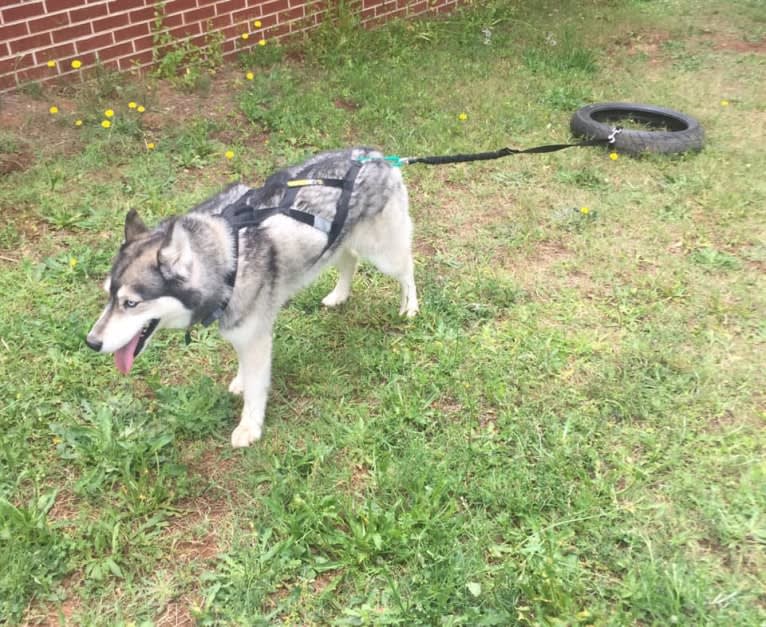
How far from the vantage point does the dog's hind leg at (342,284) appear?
379 centimetres

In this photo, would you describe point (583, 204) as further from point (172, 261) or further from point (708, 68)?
point (708, 68)

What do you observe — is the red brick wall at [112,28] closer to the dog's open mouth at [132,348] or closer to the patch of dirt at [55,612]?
the dog's open mouth at [132,348]

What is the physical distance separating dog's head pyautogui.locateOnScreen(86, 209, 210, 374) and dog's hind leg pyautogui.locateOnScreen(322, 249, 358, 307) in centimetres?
135

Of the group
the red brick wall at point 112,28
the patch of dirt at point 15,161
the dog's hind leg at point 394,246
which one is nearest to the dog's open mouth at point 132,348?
the dog's hind leg at point 394,246

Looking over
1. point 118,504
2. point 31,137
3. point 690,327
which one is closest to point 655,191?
point 690,327

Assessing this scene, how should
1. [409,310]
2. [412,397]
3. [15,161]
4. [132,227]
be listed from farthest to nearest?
[15,161] → [409,310] → [412,397] → [132,227]

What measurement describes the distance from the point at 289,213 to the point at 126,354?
98cm

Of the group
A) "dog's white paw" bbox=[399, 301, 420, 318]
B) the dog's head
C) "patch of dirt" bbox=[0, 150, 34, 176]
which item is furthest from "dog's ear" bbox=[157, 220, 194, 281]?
"patch of dirt" bbox=[0, 150, 34, 176]

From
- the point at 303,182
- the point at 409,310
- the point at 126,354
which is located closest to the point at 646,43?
the point at 409,310

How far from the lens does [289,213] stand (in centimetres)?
297

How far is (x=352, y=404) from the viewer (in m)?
3.21

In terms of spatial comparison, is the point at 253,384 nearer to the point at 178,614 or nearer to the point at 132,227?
the point at 132,227

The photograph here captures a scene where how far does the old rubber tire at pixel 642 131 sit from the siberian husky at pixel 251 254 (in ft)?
9.18

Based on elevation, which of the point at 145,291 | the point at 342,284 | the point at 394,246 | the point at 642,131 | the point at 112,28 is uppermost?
the point at 112,28
